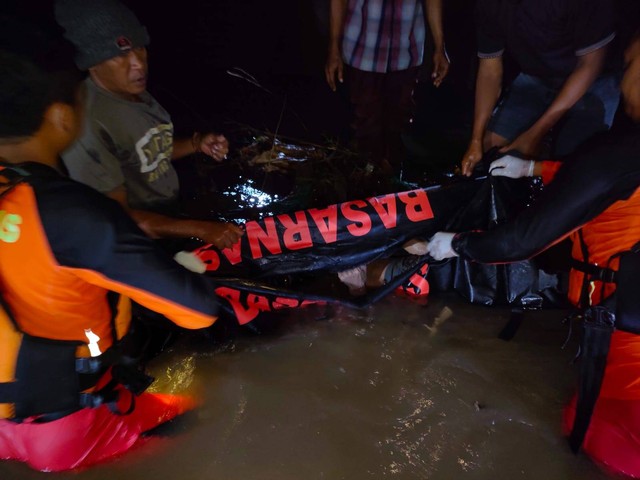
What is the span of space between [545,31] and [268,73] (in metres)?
2.88

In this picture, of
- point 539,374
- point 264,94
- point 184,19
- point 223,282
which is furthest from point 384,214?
point 184,19

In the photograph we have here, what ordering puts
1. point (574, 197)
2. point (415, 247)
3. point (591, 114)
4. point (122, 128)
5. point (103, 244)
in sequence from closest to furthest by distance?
point (103, 244), point (574, 197), point (122, 128), point (415, 247), point (591, 114)

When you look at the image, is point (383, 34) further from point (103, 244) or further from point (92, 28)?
point (103, 244)

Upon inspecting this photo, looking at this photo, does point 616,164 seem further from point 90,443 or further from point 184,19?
point 184,19

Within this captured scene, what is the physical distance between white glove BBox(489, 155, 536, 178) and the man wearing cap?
1.65 meters

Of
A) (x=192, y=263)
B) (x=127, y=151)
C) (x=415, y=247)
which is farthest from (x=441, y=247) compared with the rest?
(x=127, y=151)

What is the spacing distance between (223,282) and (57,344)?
1085 mm

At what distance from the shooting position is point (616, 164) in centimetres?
189

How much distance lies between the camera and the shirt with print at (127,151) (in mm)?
2346

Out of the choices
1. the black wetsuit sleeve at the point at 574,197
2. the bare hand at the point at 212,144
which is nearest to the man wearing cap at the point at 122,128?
the bare hand at the point at 212,144

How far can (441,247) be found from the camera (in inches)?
107

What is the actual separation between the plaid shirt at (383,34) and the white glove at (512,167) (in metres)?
1.61

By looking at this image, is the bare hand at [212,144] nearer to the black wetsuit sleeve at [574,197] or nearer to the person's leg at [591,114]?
the black wetsuit sleeve at [574,197]

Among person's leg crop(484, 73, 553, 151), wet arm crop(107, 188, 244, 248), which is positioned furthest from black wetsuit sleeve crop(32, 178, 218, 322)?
person's leg crop(484, 73, 553, 151)
